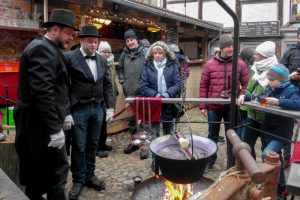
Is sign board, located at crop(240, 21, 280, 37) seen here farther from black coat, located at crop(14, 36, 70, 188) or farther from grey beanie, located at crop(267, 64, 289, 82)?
black coat, located at crop(14, 36, 70, 188)

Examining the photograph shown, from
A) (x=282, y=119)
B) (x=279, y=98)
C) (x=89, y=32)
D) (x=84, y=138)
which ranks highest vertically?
(x=89, y=32)

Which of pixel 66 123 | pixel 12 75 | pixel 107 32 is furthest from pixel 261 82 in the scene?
A: pixel 107 32

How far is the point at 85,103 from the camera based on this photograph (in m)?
4.30

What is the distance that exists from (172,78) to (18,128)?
2723 mm

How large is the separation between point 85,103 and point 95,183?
1219 mm

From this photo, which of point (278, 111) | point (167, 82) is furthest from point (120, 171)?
point (278, 111)

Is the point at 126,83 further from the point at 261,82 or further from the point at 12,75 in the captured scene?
the point at 261,82

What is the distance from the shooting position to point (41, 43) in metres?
3.19

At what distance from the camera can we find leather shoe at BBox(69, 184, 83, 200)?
13.8ft

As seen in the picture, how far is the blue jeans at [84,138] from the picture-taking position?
14.0 ft

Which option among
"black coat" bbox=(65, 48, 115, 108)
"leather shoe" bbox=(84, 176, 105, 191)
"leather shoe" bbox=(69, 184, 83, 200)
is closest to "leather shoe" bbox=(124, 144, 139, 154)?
"leather shoe" bbox=(84, 176, 105, 191)

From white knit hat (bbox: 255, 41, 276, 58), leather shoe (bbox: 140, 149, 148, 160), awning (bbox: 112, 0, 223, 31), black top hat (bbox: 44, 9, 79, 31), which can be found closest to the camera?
black top hat (bbox: 44, 9, 79, 31)

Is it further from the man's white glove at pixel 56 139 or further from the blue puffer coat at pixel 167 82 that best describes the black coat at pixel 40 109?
the blue puffer coat at pixel 167 82

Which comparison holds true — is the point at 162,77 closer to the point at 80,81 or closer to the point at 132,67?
the point at 132,67
